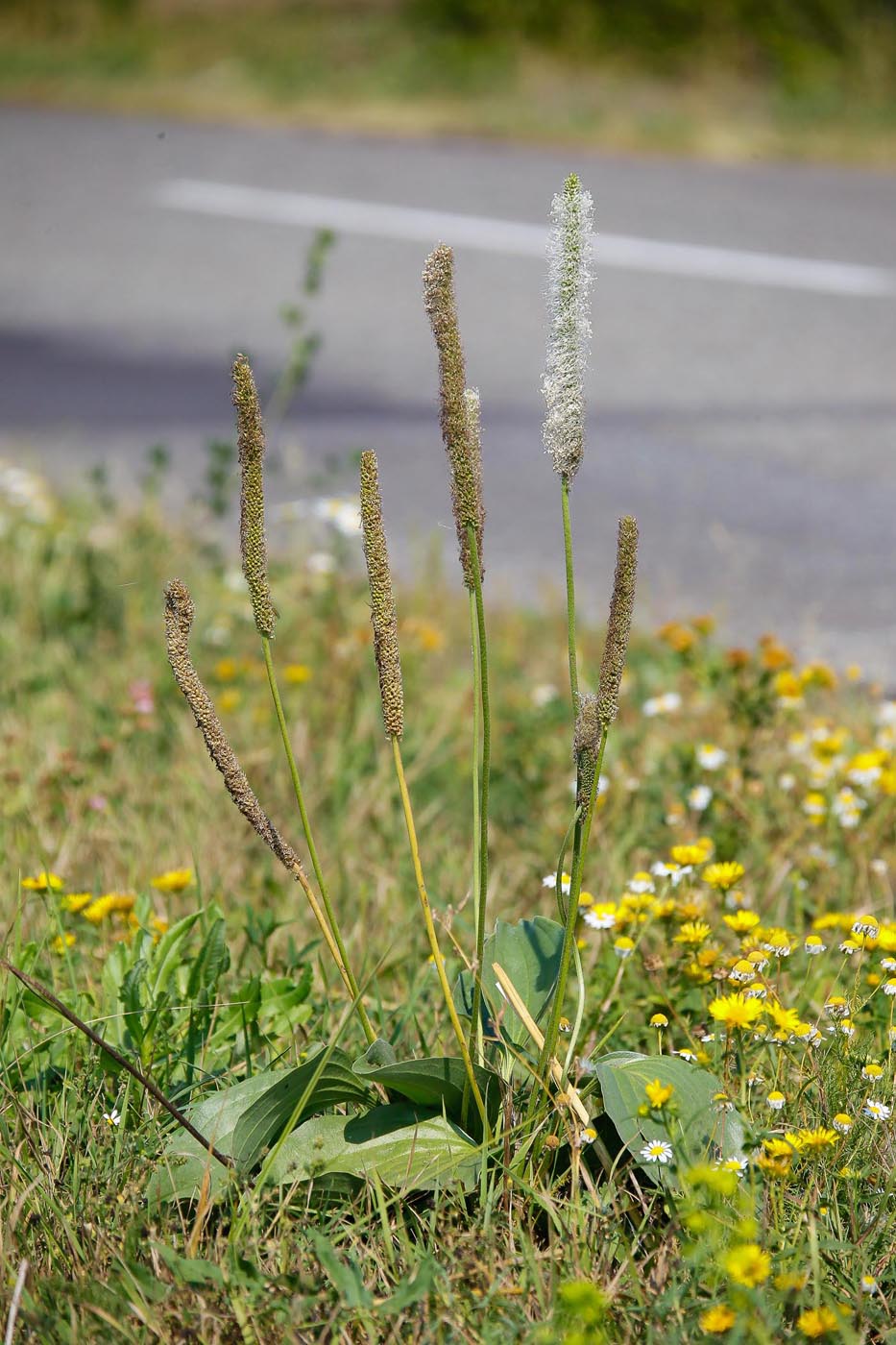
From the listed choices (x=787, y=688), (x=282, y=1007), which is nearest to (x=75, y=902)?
(x=282, y=1007)

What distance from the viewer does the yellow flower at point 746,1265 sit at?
1.26m

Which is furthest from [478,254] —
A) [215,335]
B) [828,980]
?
[828,980]

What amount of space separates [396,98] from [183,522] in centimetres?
694

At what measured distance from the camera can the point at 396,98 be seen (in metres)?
10.2

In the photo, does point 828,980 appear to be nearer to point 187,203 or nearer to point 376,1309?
point 376,1309

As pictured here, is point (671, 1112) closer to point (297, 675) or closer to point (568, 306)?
point (568, 306)

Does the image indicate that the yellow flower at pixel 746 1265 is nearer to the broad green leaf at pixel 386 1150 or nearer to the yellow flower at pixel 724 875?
the broad green leaf at pixel 386 1150

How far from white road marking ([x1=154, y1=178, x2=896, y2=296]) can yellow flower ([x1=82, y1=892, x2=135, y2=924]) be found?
472cm

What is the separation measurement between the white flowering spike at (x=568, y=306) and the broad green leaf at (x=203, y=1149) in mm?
729

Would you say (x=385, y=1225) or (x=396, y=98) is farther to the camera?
(x=396, y=98)

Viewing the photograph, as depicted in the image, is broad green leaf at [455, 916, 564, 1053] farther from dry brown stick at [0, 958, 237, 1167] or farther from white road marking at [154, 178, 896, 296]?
white road marking at [154, 178, 896, 296]

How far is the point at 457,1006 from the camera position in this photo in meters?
1.87

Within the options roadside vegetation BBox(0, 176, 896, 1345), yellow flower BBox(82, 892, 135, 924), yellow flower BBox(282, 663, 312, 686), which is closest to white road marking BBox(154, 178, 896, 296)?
yellow flower BBox(282, 663, 312, 686)

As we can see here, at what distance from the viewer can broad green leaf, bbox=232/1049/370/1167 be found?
5.02 ft
